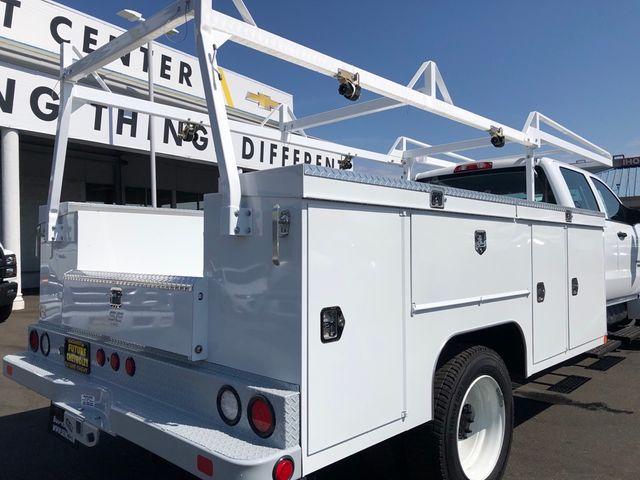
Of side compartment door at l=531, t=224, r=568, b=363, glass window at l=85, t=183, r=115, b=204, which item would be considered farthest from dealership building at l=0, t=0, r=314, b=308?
side compartment door at l=531, t=224, r=568, b=363

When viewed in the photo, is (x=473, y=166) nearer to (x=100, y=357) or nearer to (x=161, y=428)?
(x=100, y=357)

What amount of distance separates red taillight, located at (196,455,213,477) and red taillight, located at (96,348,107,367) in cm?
118

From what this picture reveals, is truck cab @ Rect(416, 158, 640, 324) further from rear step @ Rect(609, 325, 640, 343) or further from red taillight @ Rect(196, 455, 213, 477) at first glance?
red taillight @ Rect(196, 455, 213, 477)

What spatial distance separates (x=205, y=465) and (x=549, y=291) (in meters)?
2.76

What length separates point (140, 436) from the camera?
2428mm

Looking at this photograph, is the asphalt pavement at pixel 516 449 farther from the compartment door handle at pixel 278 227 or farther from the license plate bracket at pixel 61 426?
the compartment door handle at pixel 278 227

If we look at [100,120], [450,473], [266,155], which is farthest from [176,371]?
[266,155]

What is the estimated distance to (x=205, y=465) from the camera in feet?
6.91

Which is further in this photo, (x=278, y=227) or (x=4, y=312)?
(x=4, y=312)

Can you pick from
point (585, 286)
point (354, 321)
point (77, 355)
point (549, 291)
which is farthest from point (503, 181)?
point (77, 355)

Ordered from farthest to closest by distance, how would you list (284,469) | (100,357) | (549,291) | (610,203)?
(610,203)
(549,291)
(100,357)
(284,469)

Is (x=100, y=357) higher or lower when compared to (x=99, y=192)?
lower

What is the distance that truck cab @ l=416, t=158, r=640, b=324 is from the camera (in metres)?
5.16

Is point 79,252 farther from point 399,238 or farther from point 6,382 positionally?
point 6,382
